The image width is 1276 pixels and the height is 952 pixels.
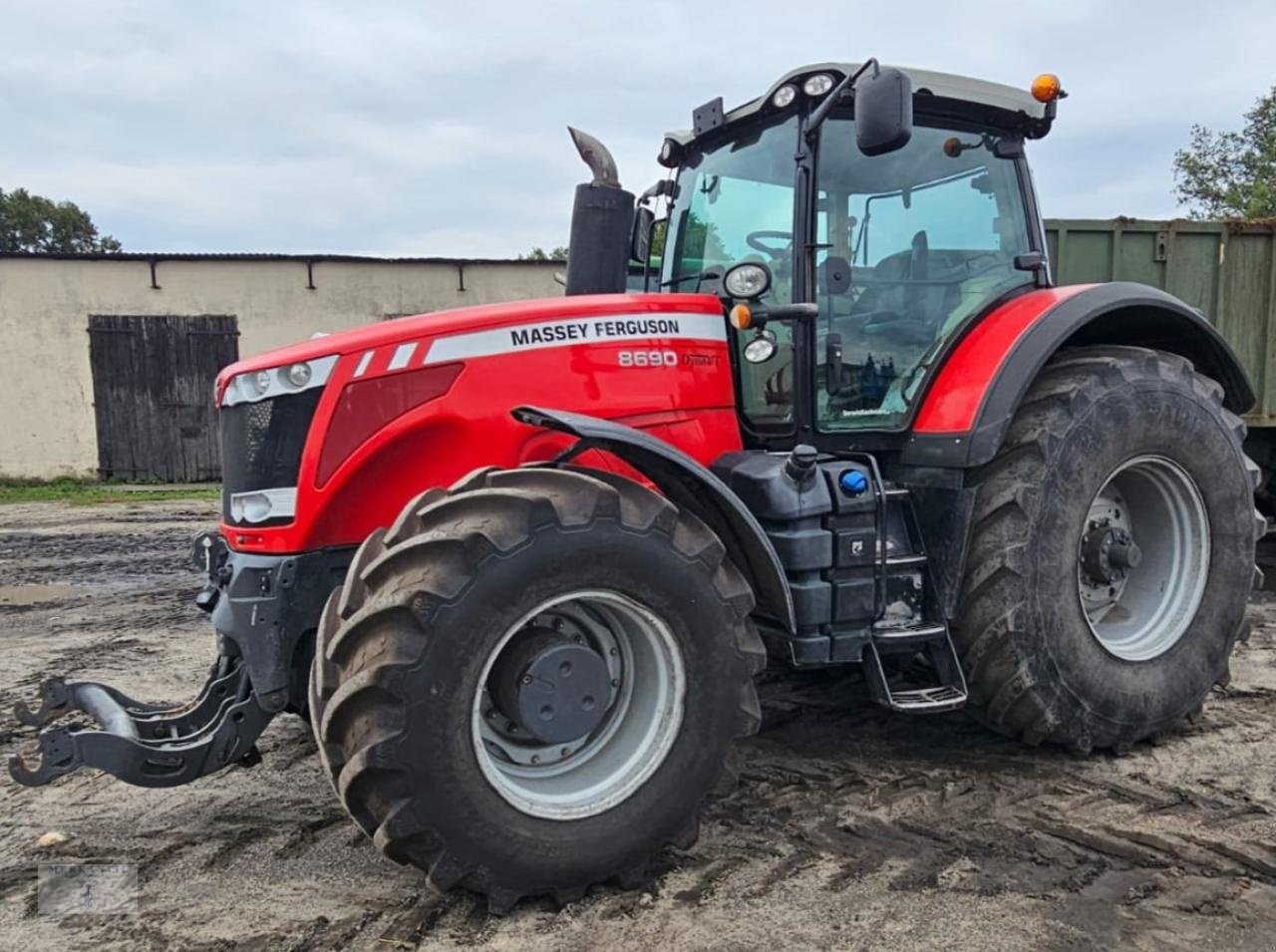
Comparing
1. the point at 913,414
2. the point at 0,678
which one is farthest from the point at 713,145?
the point at 0,678

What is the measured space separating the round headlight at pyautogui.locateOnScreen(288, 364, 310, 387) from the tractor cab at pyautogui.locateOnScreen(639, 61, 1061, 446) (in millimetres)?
1425

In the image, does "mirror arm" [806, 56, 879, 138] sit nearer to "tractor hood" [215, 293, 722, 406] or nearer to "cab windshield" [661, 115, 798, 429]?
"cab windshield" [661, 115, 798, 429]

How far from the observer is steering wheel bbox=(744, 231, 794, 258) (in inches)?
137

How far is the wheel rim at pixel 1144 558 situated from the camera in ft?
12.2

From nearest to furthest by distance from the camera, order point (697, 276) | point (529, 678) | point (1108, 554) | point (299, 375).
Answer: point (529, 678)
point (299, 375)
point (1108, 554)
point (697, 276)

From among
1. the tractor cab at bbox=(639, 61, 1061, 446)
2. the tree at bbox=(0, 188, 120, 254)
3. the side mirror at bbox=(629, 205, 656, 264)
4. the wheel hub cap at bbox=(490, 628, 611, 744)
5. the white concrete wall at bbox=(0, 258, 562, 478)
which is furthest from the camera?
the tree at bbox=(0, 188, 120, 254)

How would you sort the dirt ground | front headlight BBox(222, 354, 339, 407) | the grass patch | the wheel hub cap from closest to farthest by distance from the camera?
the dirt ground, the wheel hub cap, front headlight BBox(222, 354, 339, 407), the grass patch

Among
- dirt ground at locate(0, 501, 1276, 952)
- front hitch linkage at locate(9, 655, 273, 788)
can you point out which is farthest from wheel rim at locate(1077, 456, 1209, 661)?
front hitch linkage at locate(9, 655, 273, 788)

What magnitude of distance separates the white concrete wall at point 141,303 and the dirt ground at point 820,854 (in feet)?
38.8

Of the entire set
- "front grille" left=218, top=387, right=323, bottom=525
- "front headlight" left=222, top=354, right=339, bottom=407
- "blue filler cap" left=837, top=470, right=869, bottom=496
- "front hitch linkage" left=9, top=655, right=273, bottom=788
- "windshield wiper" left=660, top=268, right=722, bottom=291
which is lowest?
"front hitch linkage" left=9, top=655, right=273, bottom=788

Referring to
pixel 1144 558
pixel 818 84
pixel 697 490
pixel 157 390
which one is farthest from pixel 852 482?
pixel 157 390

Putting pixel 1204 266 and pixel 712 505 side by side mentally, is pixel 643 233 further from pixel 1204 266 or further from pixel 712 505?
pixel 1204 266

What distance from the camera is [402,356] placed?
291cm

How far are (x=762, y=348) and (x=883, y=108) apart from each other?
0.89 m
